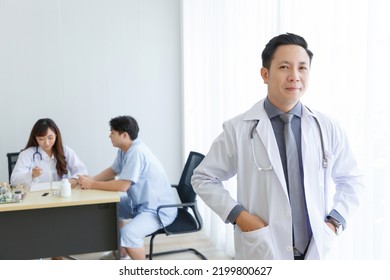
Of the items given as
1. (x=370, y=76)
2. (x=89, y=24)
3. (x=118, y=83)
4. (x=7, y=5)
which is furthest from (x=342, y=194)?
(x=7, y=5)

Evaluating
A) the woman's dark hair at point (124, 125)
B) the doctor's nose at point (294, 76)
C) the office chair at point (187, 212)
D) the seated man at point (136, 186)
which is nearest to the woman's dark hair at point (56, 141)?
the seated man at point (136, 186)

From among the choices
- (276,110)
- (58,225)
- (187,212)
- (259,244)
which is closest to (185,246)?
(187,212)

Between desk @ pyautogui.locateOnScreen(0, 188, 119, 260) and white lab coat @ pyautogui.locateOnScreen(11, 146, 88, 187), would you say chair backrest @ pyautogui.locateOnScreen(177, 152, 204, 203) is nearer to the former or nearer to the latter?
desk @ pyautogui.locateOnScreen(0, 188, 119, 260)

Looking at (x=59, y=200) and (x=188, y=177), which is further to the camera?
(x=188, y=177)

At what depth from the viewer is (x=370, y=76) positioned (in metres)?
1.32

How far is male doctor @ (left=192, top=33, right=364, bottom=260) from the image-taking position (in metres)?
1.11

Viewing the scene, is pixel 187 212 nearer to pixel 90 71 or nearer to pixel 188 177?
pixel 188 177

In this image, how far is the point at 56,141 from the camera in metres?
2.68

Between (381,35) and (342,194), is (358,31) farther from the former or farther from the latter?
(342,194)

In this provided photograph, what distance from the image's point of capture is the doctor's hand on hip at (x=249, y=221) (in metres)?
1.13

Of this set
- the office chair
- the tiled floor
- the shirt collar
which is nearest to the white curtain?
the shirt collar

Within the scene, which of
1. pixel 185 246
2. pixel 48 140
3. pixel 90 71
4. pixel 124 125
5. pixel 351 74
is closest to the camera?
pixel 351 74

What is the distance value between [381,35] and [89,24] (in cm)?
295

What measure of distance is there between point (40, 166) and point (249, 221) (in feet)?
7.01
